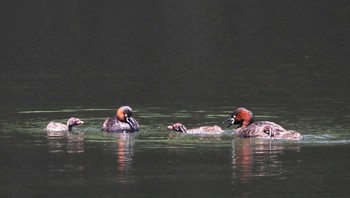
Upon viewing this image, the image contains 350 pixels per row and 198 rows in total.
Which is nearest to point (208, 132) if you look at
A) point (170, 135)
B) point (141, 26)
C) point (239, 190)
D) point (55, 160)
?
point (170, 135)

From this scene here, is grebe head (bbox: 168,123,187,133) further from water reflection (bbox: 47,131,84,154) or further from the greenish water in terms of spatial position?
water reflection (bbox: 47,131,84,154)

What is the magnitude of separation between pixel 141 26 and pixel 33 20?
14.3ft

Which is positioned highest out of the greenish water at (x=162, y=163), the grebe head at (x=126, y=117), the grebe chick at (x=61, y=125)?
the grebe head at (x=126, y=117)

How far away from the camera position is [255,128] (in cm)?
2097

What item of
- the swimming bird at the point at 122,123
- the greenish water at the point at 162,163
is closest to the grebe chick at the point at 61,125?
the greenish water at the point at 162,163

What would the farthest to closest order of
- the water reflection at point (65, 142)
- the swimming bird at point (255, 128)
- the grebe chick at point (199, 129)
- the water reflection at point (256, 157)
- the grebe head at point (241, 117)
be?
1. the grebe head at point (241, 117)
2. the grebe chick at point (199, 129)
3. the swimming bird at point (255, 128)
4. the water reflection at point (65, 142)
5. the water reflection at point (256, 157)

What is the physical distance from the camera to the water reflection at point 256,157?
57.5 ft

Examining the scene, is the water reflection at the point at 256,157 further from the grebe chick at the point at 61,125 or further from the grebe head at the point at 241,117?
the grebe chick at the point at 61,125

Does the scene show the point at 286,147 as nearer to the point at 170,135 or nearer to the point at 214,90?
the point at 170,135

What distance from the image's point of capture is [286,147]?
19844mm

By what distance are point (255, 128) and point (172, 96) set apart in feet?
17.9

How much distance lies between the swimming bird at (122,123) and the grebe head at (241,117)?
65.5 inches

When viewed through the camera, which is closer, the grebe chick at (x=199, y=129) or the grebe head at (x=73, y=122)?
the grebe chick at (x=199, y=129)

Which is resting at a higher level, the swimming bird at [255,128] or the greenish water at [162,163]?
the swimming bird at [255,128]
